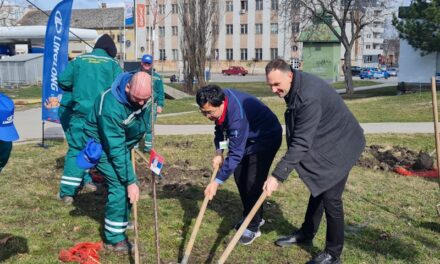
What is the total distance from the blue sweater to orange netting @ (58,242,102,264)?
1.25 meters

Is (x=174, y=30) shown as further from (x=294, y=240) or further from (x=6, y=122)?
(x=6, y=122)

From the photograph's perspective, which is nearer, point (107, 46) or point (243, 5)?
point (107, 46)

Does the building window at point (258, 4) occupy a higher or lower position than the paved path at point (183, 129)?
higher

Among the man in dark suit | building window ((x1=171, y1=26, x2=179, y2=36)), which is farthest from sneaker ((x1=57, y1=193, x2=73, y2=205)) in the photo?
building window ((x1=171, y1=26, x2=179, y2=36))

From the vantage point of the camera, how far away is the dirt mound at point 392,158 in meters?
7.56

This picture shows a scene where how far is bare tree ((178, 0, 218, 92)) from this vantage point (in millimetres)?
23531

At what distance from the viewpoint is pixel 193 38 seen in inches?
929

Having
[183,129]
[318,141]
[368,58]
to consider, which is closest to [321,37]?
[183,129]

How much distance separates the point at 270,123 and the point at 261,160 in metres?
0.35

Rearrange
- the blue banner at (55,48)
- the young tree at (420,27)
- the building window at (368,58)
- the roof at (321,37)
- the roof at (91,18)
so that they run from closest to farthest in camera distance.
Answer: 1. the blue banner at (55,48)
2. the young tree at (420,27)
3. the roof at (321,37)
4. the roof at (91,18)
5. the building window at (368,58)

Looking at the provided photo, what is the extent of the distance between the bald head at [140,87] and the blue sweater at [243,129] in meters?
0.79

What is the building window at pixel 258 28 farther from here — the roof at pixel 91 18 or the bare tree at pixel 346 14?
the bare tree at pixel 346 14

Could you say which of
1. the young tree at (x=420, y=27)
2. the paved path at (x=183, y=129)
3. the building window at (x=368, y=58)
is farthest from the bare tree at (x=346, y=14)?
the building window at (x=368, y=58)

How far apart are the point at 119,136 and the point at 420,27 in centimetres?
2170
